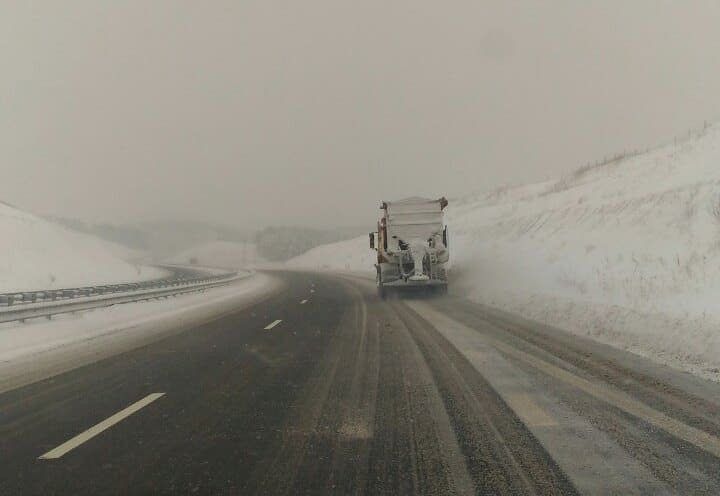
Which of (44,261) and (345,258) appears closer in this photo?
(44,261)

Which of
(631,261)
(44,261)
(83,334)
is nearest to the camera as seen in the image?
(83,334)

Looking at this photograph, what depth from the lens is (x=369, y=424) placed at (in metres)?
4.63

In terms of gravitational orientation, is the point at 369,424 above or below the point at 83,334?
below

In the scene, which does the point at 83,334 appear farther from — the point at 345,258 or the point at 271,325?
the point at 345,258

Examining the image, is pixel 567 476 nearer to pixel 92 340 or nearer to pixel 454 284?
pixel 92 340

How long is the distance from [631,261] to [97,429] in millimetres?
14914

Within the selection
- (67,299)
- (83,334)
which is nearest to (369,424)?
(83,334)

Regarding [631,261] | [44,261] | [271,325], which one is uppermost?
[44,261]

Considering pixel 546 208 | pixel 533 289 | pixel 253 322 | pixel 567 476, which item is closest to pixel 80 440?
pixel 567 476

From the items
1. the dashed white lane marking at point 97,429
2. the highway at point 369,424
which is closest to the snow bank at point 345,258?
the highway at point 369,424

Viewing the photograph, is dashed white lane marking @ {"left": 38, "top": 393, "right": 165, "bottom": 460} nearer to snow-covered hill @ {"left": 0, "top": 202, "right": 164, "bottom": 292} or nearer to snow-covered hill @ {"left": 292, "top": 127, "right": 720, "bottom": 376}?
snow-covered hill @ {"left": 292, "top": 127, "right": 720, "bottom": 376}

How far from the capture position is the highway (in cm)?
346

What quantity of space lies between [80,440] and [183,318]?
10686 millimetres

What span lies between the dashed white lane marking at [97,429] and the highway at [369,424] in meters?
0.02
